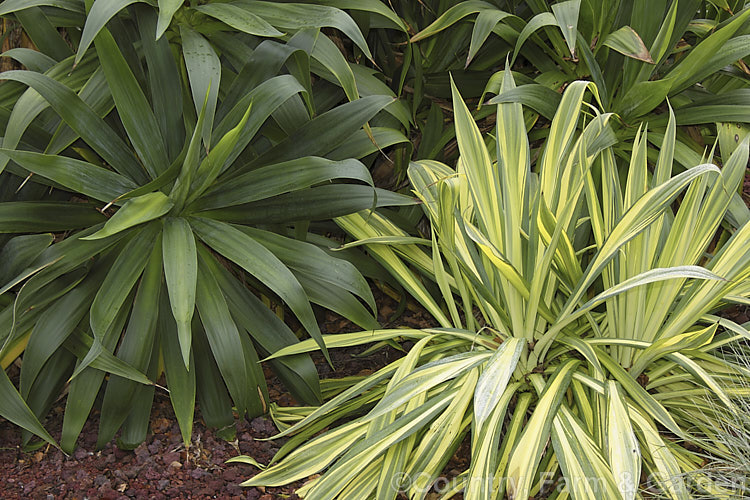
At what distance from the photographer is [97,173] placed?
5.82 ft

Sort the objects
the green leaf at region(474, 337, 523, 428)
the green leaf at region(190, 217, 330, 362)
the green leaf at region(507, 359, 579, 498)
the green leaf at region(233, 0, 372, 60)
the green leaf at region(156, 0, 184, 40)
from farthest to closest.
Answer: the green leaf at region(233, 0, 372, 60)
the green leaf at region(190, 217, 330, 362)
the green leaf at region(156, 0, 184, 40)
the green leaf at region(507, 359, 579, 498)
the green leaf at region(474, 337, 523, 428)

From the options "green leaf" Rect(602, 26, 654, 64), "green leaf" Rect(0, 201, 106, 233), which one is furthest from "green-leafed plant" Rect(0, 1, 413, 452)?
Answer: "green leaf" Rect(602, 26, 654, 64)

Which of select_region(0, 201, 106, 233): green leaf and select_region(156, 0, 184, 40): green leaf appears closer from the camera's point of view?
select_region(156, 0, 184, 40): green leaf

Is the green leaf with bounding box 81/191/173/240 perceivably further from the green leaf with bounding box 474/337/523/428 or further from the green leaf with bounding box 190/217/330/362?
the green leaf with bounding box 474/337/523/428

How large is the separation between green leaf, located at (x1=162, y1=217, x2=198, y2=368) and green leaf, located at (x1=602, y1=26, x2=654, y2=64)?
49.8 inches

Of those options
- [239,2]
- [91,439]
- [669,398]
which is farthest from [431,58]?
[91,439]

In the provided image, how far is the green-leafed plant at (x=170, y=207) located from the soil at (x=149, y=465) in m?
0.07

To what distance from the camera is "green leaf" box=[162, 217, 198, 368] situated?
5.21 feet

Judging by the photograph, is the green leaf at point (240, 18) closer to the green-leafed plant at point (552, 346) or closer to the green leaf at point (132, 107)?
the green leaf at point (132, 107)

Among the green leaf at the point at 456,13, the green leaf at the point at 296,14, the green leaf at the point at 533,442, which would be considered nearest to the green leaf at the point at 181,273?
the green leaf at the point at 296,14

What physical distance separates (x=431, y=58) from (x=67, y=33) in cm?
125

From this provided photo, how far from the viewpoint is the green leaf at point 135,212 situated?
1.56 m

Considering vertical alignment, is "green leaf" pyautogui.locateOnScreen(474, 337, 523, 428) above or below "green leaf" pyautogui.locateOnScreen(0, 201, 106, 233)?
below

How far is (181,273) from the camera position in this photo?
5.45 feet
